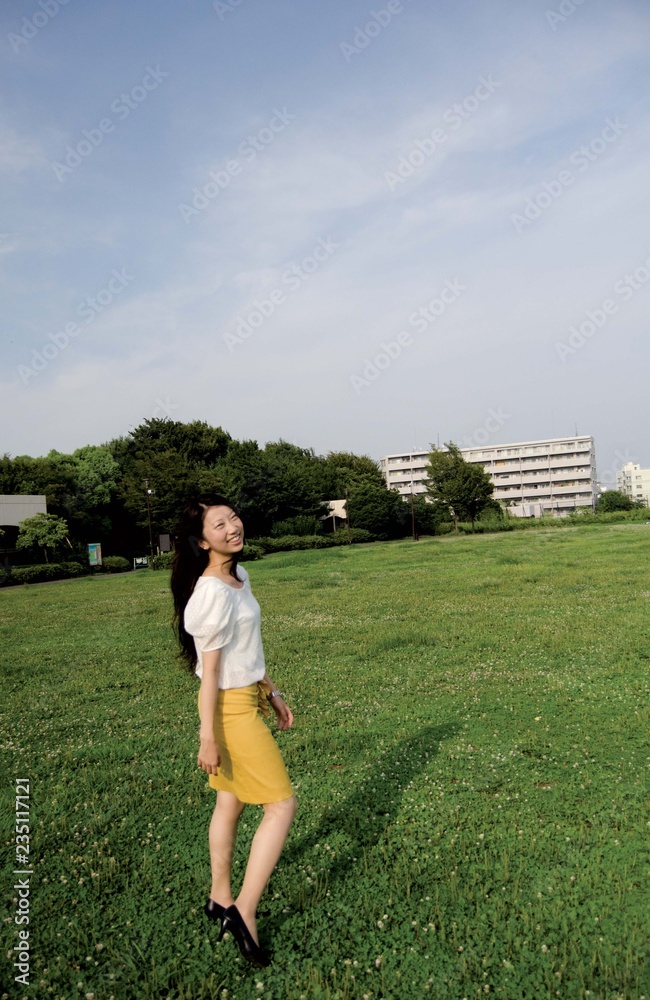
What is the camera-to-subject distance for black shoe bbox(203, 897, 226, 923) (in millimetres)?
3730

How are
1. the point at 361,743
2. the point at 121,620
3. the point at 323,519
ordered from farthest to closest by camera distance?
the point at 323,519, the point at 121,620, the point at 361,743

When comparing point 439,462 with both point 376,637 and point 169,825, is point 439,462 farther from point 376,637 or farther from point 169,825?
point 169,825

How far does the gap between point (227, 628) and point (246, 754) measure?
0.70 m

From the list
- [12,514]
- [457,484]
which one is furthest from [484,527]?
[12,514]

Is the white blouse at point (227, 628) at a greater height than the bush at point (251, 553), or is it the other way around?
the white blouse at point (227, 628)

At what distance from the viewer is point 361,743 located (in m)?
6.64

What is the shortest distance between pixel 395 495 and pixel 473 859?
2856 inches

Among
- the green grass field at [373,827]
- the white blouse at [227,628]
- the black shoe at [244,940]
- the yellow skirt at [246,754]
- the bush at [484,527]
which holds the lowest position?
the bush at [484,527]

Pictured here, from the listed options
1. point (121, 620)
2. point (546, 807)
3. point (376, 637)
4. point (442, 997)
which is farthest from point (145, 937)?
point (121, 620)

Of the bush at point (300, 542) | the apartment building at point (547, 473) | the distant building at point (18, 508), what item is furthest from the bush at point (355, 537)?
the apartment building at point (547, 473)

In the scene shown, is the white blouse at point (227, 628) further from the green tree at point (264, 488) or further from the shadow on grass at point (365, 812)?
the green tree at point (264, 488)

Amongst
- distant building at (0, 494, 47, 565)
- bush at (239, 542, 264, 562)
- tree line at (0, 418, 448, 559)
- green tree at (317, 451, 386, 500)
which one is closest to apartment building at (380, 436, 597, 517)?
green tree at (317, 451, 386, 500)

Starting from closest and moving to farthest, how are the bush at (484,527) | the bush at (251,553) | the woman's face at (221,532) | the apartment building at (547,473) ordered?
the woman's face at (221,532) → the bush at (251,553) → the bush at (484,527) → the apartment building at (547,473)

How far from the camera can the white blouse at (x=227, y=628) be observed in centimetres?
353
